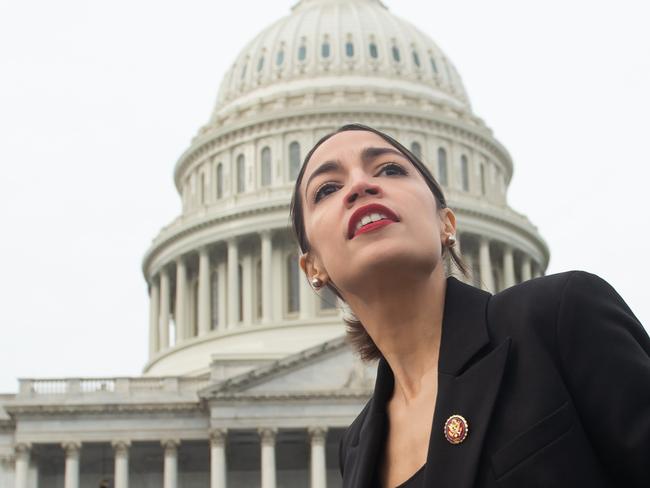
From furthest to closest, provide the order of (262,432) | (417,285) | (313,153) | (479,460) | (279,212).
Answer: (279,212)
(262,432)
(313,153)
(417,285)
(479,460)

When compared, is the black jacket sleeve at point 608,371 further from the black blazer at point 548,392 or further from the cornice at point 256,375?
the cornice at point 256,375

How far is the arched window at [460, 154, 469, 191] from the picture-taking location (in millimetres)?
84750

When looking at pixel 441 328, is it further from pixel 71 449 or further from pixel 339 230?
pixel 71 449

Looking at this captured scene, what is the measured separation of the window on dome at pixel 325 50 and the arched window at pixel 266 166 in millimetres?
8755

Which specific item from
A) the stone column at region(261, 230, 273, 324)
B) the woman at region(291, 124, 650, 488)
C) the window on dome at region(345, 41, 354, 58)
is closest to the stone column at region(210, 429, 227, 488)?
the stone column at region(261, 230, 273, 324)

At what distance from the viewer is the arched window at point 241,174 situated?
82812 millimetres

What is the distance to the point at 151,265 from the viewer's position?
3378 inches

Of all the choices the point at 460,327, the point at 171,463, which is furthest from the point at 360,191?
the point at 171,463

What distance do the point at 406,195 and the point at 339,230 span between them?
26 cm

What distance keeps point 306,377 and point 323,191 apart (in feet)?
186

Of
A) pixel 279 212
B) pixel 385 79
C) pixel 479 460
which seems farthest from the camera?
pixel 385 79

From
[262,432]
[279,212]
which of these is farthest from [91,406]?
[279,212]

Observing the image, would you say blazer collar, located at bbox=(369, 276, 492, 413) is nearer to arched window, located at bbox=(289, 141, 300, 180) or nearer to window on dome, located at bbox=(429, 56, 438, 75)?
arched window, located at bbox=(289, 141, 300, 180)

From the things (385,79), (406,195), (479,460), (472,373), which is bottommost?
(479,460)
